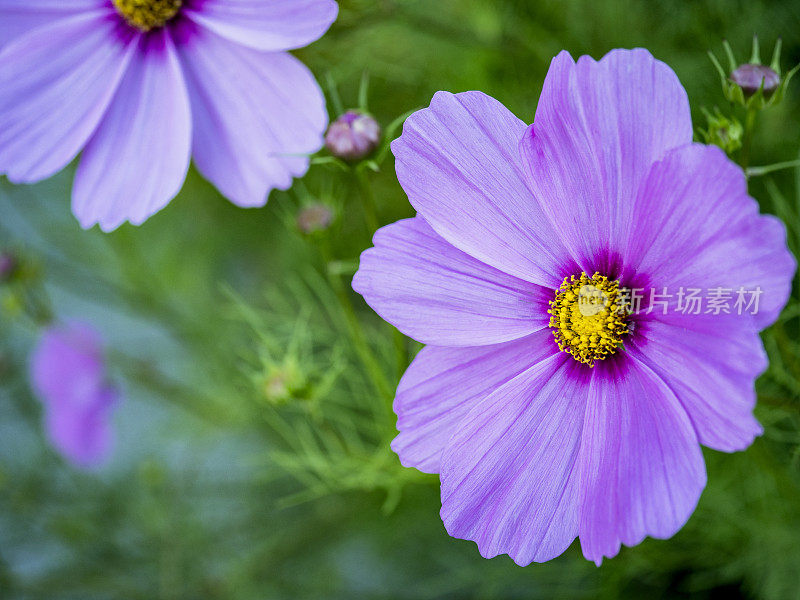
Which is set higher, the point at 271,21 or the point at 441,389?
the point at 271,21

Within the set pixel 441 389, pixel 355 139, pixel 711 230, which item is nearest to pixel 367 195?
pixel 355 139

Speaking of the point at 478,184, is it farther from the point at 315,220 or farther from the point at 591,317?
the point at 315,220

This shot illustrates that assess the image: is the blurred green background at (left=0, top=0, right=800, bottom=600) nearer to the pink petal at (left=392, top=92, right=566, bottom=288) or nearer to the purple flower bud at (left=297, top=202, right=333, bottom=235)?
the purple flower bud at (left=297, top=202, right=333, bottom=235)

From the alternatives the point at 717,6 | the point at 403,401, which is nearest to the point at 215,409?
the point at 403,401

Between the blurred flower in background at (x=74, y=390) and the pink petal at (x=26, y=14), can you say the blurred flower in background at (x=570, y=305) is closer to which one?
the pink petal at (x=26, y=14)

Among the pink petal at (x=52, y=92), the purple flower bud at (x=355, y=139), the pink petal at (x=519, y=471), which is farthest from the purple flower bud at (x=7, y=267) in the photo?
the pink petal at (x=519, y=471)

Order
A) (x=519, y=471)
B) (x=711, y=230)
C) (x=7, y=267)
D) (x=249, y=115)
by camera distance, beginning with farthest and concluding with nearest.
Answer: (x=7, y=267) → (x=249, y=115) → (x=519, y=471) → (x=711, y=230)

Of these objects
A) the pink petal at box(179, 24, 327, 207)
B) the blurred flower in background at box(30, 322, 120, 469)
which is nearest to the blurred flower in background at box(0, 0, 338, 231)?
the pink petal at box(179, 24, 327, 207)
